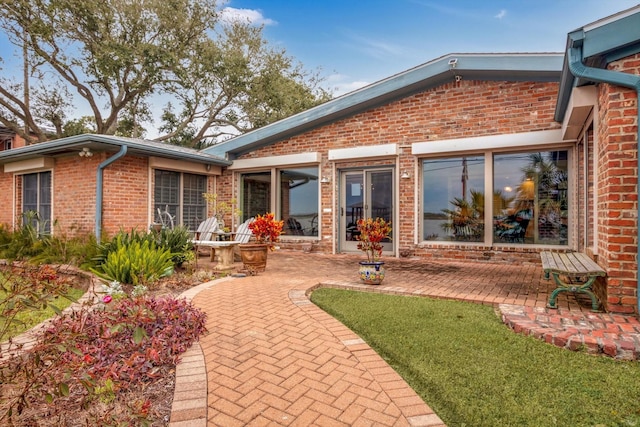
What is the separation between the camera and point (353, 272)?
233 inches

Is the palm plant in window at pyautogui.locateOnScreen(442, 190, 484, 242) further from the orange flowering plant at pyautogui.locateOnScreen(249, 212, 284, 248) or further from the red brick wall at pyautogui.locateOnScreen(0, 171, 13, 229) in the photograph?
the red brick wall at pyautogui.locateOnScreen(0, 171, 13, 229)

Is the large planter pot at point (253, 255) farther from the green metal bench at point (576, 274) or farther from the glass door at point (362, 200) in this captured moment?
the green metal bench at point (576, 274)

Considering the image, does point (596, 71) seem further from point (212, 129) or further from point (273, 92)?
point (212, 129)

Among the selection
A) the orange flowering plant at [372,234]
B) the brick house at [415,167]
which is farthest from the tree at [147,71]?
the orange flowering plant at [372,234]

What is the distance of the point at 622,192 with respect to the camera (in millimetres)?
3299

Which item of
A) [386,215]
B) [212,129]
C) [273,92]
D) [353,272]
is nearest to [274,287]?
[353,272]

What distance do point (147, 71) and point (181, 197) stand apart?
32.3 feet

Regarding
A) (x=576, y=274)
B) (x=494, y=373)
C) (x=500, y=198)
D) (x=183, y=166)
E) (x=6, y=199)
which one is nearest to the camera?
(x=494, y=373)

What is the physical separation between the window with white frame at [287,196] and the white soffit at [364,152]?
742 mm

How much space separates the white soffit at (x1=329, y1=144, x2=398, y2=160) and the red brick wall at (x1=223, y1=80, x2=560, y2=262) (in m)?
0.17

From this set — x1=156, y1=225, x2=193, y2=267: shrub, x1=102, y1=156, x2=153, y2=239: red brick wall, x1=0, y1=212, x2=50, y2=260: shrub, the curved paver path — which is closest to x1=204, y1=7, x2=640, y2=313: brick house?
x1=102, y1=156, x2=153, y2=239: red brick wall

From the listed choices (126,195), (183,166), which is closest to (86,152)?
(126,195)

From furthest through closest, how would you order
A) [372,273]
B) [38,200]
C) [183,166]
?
[38,200] → [183,166] → [372,273]

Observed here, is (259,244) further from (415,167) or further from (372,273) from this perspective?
(415,167)
